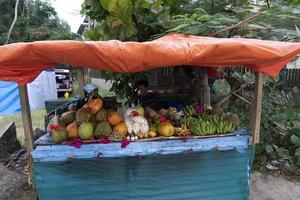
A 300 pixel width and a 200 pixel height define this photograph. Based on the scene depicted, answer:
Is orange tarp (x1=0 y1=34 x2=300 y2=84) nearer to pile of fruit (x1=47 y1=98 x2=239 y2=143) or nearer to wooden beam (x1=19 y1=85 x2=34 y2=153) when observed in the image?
wooden beam (x1=19 y1=85 x2=34 y2=153)

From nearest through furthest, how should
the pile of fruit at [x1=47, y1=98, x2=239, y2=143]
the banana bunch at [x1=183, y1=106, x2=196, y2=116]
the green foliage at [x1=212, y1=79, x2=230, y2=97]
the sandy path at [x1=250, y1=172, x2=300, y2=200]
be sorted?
the pile of fruit at [x1=47, y1=98, x2=239, y2=143]
the banana bunch at [x1=183, y1=106, x2=196, y2=116]
the sandy path at [x1=250, y1=172, x2=300, y2=200]
the green foliage at [x1=212, y1=79, x2=230, y2=97]

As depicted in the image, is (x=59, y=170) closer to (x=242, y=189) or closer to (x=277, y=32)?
(x=242, y=189)

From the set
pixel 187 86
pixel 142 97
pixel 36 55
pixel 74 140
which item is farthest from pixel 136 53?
pixel 187 86

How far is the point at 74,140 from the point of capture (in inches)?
127

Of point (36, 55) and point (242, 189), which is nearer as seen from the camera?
point (36, 55)

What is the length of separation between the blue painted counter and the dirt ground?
1010mm

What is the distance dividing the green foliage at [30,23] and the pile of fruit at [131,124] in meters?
16.4

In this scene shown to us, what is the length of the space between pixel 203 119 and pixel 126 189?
119 cm

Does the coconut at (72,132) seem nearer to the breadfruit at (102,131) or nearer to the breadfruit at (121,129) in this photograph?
the breadfruit at (102,131)

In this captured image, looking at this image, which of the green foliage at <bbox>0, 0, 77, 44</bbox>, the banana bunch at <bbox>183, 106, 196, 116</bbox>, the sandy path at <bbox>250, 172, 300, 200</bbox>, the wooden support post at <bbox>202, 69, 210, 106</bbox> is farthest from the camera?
the green foliage at <bbox>0, 0, 77, 44</bbox>

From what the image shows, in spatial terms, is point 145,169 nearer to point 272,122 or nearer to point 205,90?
point 205,90

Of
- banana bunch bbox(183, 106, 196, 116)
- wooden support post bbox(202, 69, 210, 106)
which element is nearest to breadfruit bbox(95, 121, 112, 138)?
banana bunch bbox(183, 106, 196, 116)

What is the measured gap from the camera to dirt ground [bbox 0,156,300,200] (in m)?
4.16

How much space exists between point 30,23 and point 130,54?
20.8 metres
